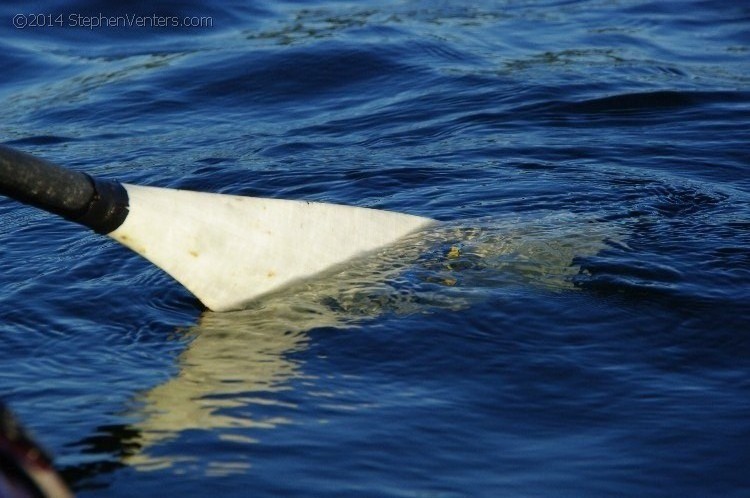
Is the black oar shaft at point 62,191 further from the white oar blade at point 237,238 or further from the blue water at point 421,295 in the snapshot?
the blue water at point 421,295

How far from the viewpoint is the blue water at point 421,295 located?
324cm

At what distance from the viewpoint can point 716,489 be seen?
121 inches

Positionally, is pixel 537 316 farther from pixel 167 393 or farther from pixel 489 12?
pixel 489 12

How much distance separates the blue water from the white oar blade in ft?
0.30

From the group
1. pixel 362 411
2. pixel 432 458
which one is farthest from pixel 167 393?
pixel 432 458

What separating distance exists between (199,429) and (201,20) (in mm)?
7593

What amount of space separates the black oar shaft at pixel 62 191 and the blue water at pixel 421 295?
500mm

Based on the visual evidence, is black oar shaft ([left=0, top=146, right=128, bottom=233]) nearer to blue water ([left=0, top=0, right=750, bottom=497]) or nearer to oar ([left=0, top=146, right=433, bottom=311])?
oar ([left=0, top=146, right=433, bottom=311])

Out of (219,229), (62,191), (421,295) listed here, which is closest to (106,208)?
(62,191)

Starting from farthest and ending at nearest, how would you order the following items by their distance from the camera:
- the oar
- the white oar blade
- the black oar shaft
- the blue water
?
the white oar blade
the oar
the black oar shaft
the blue water

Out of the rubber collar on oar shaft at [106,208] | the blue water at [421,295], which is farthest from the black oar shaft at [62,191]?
the blue water at [421,295]

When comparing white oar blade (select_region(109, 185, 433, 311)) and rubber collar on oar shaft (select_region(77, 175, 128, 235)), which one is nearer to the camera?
rubber collar on oar shaft (select_region(77, 175, 128, 235))

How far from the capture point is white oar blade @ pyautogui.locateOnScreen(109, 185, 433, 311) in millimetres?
4086

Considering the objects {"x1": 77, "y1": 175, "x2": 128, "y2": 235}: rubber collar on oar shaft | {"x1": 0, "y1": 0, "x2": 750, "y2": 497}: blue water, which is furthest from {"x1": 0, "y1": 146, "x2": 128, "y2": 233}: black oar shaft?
{"x1": 0, "y1": 0, "x2": 750, "y2": 497}: blue water
